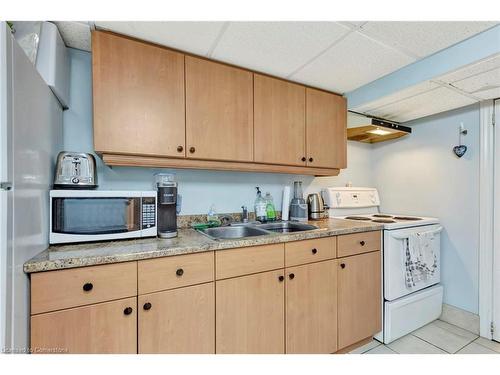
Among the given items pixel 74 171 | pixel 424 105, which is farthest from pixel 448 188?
pixel 74 171

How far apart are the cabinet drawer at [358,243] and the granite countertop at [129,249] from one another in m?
0.30

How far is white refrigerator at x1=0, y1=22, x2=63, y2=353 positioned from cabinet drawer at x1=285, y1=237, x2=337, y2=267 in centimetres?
121

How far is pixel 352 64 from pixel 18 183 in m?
1.95

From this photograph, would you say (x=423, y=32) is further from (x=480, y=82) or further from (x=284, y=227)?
(x=284, y=227)

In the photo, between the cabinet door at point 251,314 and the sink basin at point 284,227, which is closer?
the cabinet door at point 251,314

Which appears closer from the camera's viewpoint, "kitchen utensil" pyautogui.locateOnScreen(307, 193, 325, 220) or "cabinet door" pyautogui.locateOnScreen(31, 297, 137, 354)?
"cabinet door" pyautogui.locateOnScreen(31, 297, 137, 354)

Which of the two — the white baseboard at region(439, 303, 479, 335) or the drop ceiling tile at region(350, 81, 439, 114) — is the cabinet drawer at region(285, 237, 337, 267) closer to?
the drop ceiling tile at region(350, 81, 439, 114)

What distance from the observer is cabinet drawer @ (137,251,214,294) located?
3.55 feet

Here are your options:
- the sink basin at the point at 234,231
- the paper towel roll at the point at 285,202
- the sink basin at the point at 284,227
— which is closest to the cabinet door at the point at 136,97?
the sink basin at the point at 234,231

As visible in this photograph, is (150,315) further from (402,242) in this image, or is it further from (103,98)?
(402,242)

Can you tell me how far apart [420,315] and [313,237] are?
4.48ft

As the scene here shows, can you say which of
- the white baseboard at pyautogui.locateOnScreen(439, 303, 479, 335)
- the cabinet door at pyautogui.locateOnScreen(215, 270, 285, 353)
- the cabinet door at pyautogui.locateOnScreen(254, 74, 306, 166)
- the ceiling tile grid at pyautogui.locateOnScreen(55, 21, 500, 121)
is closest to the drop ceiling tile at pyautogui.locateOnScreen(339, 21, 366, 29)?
the ceiling tile grid at pyautogui.locateOnScreen(55, 21, 500, 121)

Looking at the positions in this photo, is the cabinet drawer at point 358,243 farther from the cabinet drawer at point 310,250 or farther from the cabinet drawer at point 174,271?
the cabinet drawer at point 174,271

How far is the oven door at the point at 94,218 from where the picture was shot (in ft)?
3.83
